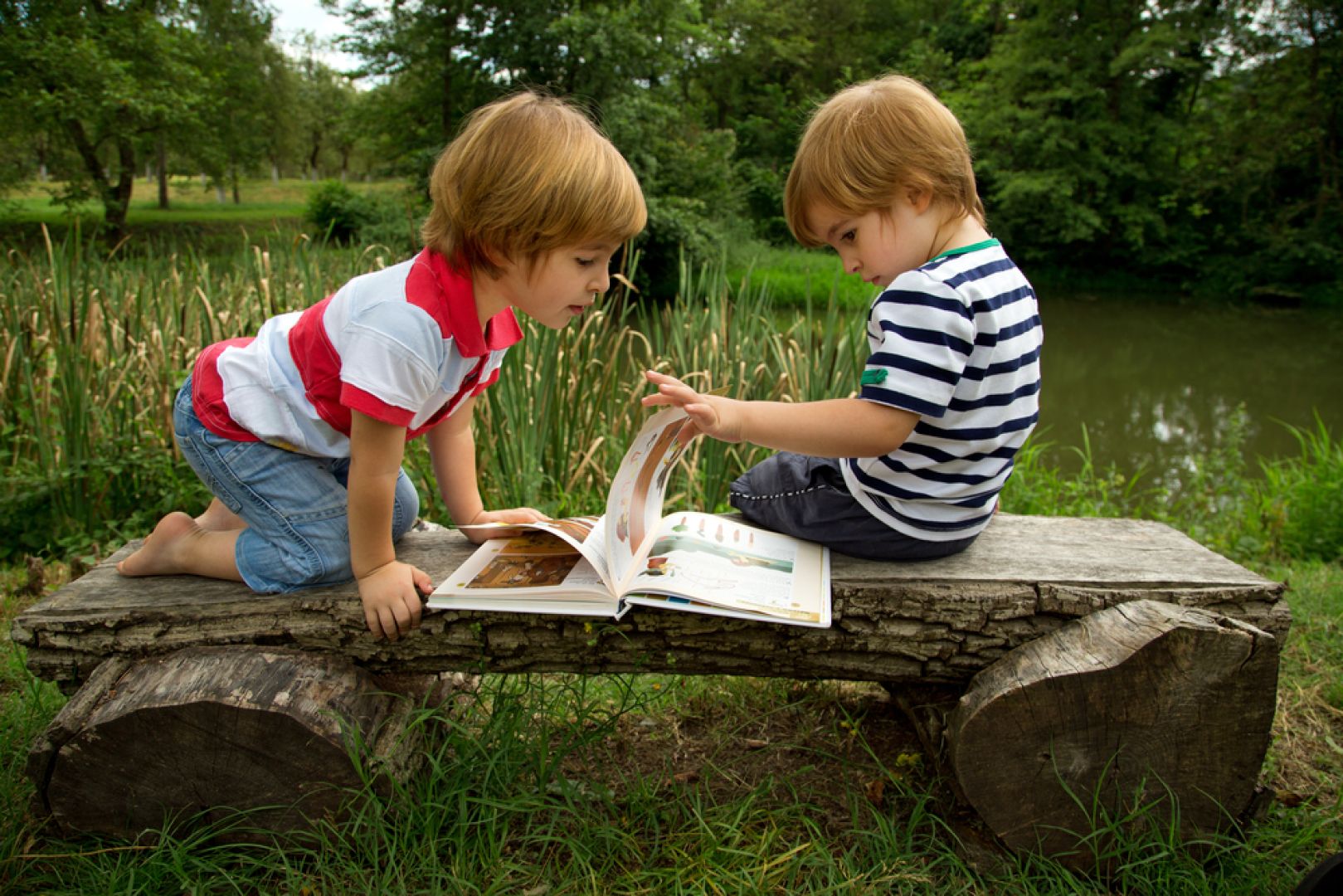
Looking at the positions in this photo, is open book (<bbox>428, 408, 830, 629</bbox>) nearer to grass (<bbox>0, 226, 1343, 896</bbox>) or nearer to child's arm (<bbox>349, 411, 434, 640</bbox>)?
child's arm (<bbox>349, 411, 434, 640</bbox>)

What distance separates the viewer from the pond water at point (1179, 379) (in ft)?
23.1

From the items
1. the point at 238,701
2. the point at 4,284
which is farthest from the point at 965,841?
the point at 4,284

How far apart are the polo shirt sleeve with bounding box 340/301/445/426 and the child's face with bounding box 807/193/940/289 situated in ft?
2.38

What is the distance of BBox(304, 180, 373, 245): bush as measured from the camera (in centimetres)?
1533

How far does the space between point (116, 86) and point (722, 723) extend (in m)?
14.0

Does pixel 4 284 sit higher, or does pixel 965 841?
pixel 4 284

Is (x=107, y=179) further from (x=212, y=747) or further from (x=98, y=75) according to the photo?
(x=212, y=747)

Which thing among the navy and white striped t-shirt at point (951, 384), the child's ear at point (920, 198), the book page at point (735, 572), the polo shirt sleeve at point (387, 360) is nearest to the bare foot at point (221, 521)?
the polo shirt sleeve at point (387, 360)

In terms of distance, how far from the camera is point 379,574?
155cm

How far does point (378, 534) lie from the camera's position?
1526mm

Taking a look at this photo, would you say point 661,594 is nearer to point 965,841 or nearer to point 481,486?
point 965,841

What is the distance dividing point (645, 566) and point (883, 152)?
32.8 inches

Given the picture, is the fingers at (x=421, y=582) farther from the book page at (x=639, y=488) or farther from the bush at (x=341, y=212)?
the bush at (x=341, y=212)

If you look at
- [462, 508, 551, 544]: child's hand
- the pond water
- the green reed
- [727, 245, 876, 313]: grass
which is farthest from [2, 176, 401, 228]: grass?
[727, 245, 876, 313]: grass
